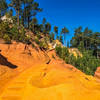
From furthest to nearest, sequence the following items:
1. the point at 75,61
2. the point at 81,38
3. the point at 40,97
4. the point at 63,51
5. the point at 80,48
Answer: the point at 81,38 → the point at 80,48 → the point at 63,51 → the point at 75,61 → the point at 40,97

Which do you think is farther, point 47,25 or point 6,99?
point 47,25

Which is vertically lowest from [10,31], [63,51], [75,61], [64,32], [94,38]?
[75,61]

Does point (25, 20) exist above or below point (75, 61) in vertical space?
above

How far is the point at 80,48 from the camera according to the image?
3055 centimetres

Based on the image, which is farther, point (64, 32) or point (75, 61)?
point (64, 32)

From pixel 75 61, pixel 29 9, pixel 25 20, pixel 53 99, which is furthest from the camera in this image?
pixel 25 20

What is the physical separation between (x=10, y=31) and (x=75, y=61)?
14.7 metres

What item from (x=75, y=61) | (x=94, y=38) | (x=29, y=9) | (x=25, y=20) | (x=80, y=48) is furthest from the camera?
(x=94, y=38)

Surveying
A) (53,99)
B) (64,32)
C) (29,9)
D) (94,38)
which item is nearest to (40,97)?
(53,99)

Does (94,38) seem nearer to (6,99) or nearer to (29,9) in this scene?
(29,9)

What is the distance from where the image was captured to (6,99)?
99.9 inches

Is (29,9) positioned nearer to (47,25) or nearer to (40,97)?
(47,25)

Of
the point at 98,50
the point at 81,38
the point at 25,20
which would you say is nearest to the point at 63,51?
the point at 25,20

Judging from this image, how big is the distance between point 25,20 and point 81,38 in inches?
1020
